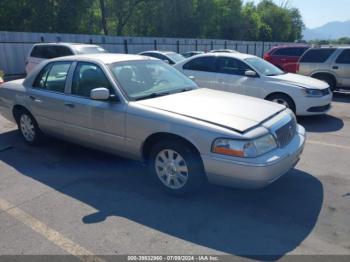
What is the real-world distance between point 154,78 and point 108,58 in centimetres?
72

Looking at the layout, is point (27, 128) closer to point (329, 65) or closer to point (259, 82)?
point (259, 82)

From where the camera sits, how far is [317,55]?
11.2 meters

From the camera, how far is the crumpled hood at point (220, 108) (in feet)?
12.0

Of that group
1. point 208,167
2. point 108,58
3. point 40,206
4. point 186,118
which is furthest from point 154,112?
point 40,206

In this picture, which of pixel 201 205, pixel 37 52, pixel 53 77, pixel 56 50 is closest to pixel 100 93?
pixel 53 77

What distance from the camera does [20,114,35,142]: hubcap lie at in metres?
A: 5.80

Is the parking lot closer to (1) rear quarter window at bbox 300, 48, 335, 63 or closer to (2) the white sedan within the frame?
(2) the white sedan

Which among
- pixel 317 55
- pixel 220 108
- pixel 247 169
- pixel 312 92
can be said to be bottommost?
pixel 247 169

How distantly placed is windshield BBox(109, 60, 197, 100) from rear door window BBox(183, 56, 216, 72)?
3.57 metres

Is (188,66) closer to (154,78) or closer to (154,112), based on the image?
(154,78)

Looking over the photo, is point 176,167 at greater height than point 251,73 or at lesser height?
lesser

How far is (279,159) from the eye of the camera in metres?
3.54

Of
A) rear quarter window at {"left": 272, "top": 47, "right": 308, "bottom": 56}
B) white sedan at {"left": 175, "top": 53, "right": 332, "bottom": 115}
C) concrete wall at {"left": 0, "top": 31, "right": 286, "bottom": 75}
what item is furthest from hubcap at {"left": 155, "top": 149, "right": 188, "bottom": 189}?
concrete wall at {"left": 0, "top": 31, "right": 286, "bottom": 75}

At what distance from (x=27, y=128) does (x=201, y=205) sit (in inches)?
145
